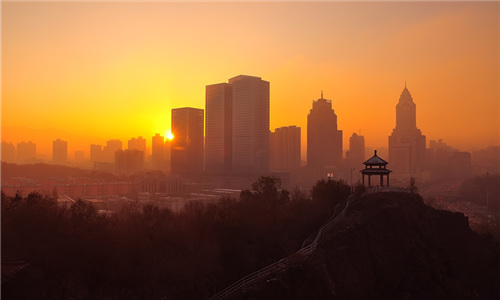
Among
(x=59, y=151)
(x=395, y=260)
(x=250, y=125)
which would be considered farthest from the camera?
(x=59, y=151)

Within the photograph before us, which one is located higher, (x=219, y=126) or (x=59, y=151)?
(x=219, y=126)

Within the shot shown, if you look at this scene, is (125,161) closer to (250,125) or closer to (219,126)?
(219,126)

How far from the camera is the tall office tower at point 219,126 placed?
14900 cm

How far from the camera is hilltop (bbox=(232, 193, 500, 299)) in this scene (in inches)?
850

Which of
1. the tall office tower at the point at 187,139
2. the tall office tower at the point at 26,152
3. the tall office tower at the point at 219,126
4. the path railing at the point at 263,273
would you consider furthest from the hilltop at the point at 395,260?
the tall office tower at the point at 26,152

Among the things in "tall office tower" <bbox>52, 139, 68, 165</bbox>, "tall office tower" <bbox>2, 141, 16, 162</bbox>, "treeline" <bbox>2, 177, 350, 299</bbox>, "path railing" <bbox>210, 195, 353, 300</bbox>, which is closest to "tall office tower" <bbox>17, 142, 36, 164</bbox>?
"tall office tower" <bbox>2, 141, 16, 162</bbox>

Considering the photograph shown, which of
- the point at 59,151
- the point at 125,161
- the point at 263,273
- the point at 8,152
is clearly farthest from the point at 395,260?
the point at 59,151

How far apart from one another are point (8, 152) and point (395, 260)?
179m

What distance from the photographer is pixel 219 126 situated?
15038 centimetres

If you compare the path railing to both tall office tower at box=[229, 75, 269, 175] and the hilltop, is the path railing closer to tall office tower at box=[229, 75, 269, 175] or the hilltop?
the hilltop

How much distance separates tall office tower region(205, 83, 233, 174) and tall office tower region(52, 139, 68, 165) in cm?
8341

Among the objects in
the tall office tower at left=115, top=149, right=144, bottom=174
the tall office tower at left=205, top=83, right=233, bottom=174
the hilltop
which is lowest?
the hilltop

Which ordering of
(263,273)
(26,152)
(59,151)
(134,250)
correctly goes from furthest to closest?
1. (59,151)
2. (26,152)
3. (134,250)
4. (263,273)

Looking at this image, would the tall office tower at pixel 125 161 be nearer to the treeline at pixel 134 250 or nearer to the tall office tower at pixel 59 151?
the tall office tower at pixel 59 151
